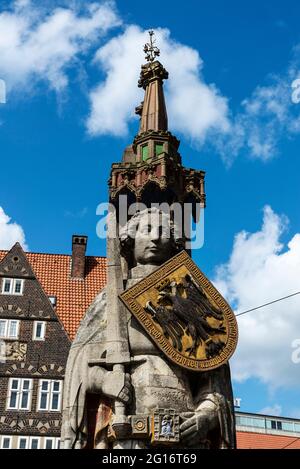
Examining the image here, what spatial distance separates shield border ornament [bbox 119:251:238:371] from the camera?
7.60 metres

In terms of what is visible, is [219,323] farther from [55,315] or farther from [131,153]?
[55,315]

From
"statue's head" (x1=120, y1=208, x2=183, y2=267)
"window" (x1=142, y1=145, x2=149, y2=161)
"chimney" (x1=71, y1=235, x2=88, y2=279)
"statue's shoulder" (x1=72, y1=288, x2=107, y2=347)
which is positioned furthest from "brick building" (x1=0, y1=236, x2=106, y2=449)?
"statue's head" (x1=120, y1=208, x2=183, y2=267)

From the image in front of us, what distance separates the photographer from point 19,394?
23.3 metres

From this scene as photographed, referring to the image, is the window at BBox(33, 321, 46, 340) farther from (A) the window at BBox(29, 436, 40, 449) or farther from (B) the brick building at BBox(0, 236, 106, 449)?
(A) the window at BBox(29, 436, 40, 449)

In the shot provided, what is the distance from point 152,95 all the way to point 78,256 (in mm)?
18958

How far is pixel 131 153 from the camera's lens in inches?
397

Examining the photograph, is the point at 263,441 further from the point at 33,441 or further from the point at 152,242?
the point at 152,242

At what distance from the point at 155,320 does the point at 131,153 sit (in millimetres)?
3186

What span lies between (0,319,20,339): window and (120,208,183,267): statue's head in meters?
16.6

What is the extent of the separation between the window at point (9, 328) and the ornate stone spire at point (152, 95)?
49.2ft

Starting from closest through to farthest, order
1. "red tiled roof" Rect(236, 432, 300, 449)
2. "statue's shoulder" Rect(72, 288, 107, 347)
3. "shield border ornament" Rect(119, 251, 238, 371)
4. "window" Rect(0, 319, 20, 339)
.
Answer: "shield border ornament" Rect(119, 251, 238, 371) → "statue's shoulder" Rect(72, 288, 107, 347) → "window" Rect(0, 319, 20, 339) → "red tiled roof" Rect(236, 432, 300, 449)

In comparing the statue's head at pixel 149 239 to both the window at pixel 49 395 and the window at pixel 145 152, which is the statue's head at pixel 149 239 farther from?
the window at pixel 49 395

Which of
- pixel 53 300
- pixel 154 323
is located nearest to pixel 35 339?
pixel 53 300
